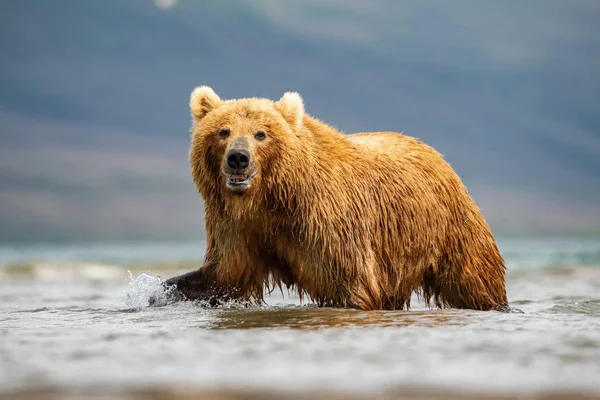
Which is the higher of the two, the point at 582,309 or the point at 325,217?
the point at 325,217

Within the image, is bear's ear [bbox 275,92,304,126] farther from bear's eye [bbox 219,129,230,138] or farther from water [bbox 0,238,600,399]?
water [bbox 0,238,600,399]

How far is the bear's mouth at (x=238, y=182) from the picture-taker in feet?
19.1

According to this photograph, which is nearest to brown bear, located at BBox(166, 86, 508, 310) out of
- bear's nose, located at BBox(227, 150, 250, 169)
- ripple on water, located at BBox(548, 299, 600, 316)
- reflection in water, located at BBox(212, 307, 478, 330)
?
bear's nose, located at BBox(227, 150, 250, 169)

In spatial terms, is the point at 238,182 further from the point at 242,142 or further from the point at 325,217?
the point at 325,217

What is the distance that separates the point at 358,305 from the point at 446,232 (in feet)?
4.44

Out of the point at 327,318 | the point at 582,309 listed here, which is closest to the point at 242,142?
the point at 327,318

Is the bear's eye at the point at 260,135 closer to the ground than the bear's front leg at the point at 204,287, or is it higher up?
higher up

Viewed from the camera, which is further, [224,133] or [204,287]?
[204,287]

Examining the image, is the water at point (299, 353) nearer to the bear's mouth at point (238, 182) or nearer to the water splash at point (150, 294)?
the water splash at point (150, 294)

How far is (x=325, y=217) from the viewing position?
6.18 m

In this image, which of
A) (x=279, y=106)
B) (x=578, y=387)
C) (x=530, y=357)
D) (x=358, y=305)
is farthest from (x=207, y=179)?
(x=578, y=387)

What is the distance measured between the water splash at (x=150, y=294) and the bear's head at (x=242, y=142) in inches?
39.0

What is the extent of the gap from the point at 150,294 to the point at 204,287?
1.64 feet

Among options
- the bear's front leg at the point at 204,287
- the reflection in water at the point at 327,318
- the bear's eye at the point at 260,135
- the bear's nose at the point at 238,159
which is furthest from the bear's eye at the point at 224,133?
the reflection in water at the point at 327,318
